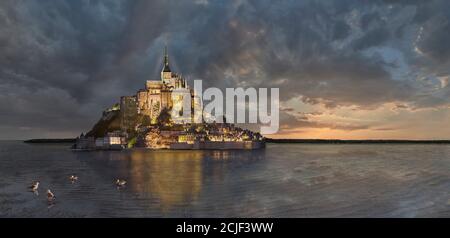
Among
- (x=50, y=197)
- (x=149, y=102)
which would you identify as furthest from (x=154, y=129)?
(x=50, y=197)

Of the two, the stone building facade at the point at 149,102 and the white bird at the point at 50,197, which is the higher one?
the stone building facade at the point at 149,102

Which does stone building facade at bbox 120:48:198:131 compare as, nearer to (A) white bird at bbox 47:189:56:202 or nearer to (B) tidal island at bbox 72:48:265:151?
(B) tidal island at bbox 72:48:265:151

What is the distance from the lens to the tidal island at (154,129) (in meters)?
99.7

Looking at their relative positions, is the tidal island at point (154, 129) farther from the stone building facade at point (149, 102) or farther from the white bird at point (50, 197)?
the white bird at point (50, 197)

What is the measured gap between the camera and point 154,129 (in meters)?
102

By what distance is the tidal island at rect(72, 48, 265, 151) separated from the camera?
99.7 metres

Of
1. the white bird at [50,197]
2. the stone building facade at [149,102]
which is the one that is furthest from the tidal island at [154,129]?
the white bird at [50,197]

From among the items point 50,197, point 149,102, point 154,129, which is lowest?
point 50,197

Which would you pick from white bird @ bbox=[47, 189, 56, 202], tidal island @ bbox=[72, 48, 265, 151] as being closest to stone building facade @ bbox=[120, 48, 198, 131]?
tidal island @ bbox=[72, 48, 265, 151]

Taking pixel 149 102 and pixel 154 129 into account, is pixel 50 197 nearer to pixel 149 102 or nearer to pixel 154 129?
pixel 154 129

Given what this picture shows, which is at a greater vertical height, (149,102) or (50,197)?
(149,102)
